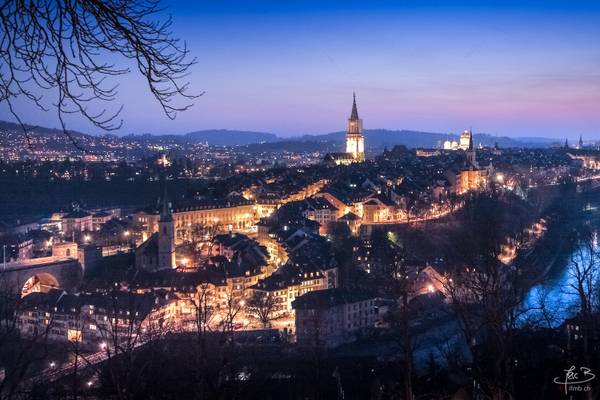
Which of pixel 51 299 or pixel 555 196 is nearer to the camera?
pixel 51 299

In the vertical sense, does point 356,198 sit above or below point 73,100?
below

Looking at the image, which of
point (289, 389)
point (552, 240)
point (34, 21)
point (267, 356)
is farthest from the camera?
point (552, 240)

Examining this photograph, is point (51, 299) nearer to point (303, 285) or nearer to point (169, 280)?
point (169, 280)

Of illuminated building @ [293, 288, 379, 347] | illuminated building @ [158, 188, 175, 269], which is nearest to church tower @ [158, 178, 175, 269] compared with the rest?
illuminated building @ [158, 188, 175, 269]

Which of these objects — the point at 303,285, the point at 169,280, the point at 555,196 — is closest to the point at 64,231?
the point at 169,280

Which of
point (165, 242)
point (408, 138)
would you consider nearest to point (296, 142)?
point (408, 138)

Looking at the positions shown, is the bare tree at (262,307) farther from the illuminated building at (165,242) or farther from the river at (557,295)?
the river at (557,295)

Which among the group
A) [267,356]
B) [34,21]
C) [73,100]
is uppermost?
[34,21]

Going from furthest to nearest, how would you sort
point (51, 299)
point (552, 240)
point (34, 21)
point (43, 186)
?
point (43, 186) < point (552, 240) < point (51, 299) < point (34, 21)
